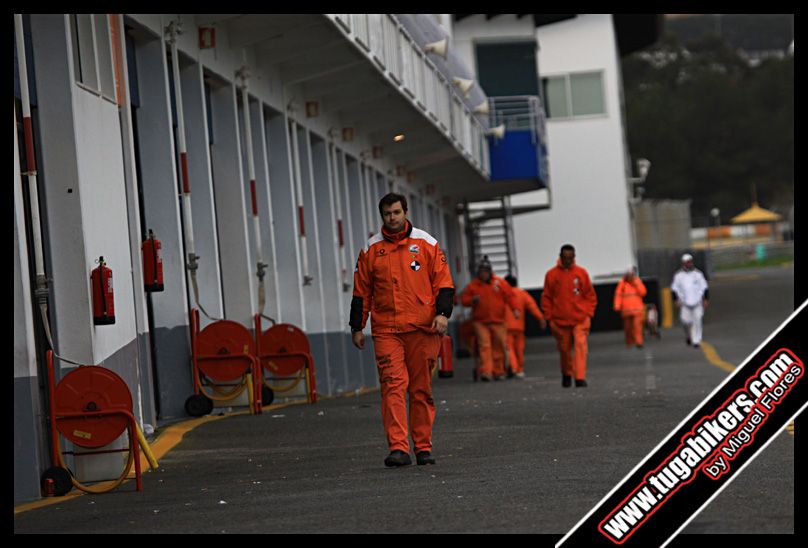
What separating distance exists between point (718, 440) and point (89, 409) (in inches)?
193

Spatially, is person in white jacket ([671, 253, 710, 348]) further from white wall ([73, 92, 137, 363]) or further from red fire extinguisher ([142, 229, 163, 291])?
white wall ([73, 92, 137, 363])

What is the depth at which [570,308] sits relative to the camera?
20625 mm

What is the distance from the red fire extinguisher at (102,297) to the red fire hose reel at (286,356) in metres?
6.63

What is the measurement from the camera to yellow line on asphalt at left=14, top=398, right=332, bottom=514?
1016 cm

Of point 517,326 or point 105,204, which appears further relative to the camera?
point 517,326

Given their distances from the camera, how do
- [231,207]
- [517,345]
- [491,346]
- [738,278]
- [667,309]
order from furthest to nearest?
[738,278]
[667,309]
[517,345]
[491,346]
[231,207]

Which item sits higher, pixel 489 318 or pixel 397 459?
pixel 489 318

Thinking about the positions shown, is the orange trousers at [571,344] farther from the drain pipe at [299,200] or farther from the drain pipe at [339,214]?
the drain pipe at [339,214]

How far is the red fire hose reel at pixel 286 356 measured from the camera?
18.3 m

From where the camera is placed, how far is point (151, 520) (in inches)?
346

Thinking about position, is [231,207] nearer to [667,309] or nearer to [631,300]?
[631,300]

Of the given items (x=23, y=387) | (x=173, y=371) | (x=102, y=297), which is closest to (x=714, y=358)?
(x=173, y=371)
